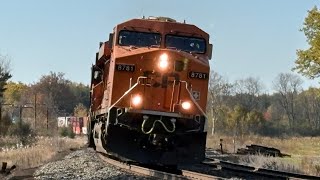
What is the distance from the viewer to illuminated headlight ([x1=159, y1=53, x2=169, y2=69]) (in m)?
12.5

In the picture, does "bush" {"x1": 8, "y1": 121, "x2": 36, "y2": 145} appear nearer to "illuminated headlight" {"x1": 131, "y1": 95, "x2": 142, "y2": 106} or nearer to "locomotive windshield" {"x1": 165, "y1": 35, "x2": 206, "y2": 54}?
"locomotive windshield" {"x1": 165, "y1": 35, "x2": 206, "y2": 54}

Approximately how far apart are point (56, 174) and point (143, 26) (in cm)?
466

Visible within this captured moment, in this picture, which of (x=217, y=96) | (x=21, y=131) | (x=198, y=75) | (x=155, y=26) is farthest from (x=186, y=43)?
(x=217, y=96)

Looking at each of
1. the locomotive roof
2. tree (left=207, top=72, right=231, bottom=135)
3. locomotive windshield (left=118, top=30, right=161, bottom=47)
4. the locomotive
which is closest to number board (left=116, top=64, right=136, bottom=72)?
the locomotive

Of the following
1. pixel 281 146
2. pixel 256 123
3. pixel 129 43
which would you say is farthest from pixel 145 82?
pixel 256 123

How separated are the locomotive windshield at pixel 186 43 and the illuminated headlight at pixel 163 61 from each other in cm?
112

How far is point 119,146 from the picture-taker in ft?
41.6

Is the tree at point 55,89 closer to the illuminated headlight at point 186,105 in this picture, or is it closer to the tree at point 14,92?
the tree at point 14,92

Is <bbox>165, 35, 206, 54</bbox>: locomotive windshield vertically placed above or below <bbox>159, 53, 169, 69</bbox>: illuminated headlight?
above

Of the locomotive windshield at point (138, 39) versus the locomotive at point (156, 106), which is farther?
the locomotive windshield at point (138, 39)

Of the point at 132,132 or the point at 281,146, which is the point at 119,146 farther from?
the point at 281,146

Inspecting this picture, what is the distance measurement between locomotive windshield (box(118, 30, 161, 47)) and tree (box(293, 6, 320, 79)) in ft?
72.8

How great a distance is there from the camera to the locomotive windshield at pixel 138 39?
13586mm

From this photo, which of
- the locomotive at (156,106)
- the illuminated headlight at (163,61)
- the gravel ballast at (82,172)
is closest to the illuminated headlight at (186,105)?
the locomotive at (156,106)
